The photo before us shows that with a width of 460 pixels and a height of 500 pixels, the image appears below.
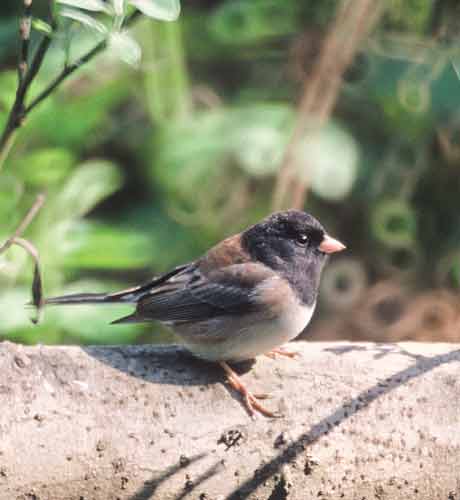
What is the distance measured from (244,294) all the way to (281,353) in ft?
1.01

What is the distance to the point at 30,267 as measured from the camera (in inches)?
115

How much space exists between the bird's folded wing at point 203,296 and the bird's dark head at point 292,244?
0.06 meters

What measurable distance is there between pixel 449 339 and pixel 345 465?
1.93 m

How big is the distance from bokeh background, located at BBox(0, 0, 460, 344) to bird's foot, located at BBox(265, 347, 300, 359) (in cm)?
86

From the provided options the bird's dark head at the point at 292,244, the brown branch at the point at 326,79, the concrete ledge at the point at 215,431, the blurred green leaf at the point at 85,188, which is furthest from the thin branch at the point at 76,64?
the brown branch at the point at 326,79

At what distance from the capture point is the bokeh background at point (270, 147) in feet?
10.7

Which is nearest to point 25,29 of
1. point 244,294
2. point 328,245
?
point 244,294

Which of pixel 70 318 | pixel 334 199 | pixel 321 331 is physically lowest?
pixel 321 331

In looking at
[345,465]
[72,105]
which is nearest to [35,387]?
[345,465]

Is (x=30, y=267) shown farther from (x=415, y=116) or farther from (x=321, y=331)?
(x=415, y=116)

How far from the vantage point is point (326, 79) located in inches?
133

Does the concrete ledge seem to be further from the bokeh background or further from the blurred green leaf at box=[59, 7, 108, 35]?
the bokeh background

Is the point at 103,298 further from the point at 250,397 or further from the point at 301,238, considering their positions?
the point at 250,397

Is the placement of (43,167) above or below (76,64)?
below
